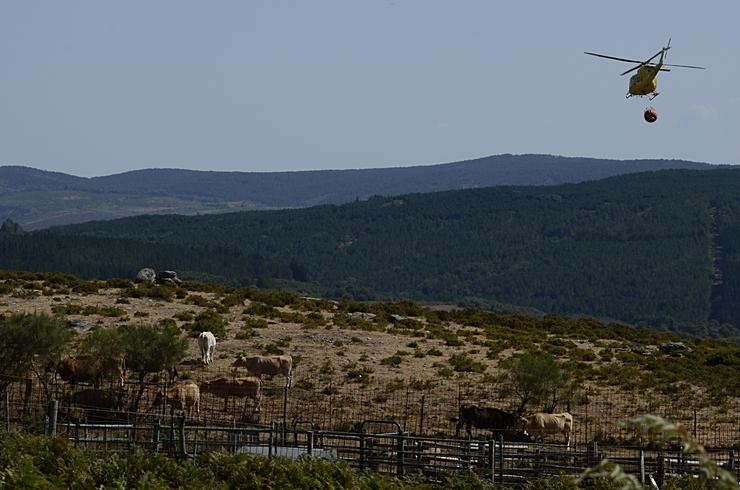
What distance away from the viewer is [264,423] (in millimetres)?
35000

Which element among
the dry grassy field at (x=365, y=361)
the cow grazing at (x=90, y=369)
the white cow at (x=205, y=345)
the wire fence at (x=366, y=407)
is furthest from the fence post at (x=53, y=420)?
the white cow at (x=205, y=345)

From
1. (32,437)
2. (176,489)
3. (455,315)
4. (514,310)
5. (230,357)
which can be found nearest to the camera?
(176,489)

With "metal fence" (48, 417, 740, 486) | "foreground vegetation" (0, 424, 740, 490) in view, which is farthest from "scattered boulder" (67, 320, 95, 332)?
"foreground vegetation" (0, 424, 740, 490)

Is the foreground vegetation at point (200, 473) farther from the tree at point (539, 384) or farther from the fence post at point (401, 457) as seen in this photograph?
the tree at point (539, 384)

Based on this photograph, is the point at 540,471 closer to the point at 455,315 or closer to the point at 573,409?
the point at 573,409

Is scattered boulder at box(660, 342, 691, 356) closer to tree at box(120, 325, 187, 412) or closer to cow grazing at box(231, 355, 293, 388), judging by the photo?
cow grazing at box(231, 355, 293, 388)

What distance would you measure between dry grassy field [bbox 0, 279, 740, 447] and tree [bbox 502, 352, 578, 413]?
78 cm

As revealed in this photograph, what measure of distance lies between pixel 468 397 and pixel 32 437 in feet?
61.9

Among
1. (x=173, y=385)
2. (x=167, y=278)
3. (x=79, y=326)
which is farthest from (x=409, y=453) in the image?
(x=167, y=278)

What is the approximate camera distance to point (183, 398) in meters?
33.5

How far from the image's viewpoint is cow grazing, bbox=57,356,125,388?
3584 cm

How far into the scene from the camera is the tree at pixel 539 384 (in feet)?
124

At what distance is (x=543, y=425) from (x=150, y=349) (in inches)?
417

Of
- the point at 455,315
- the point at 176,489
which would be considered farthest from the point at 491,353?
the point at 176,489
